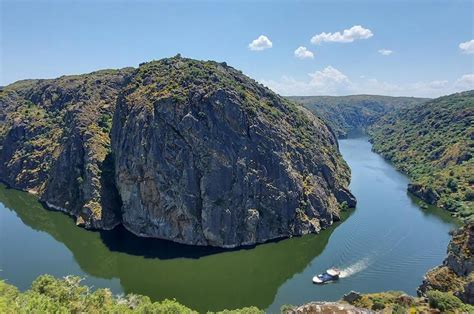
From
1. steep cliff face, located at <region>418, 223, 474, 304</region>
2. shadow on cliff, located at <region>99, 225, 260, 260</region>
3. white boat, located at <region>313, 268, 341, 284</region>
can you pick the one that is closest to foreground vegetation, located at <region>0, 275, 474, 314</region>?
steep cliff face, located at <region>418, 223, 474, 304</region>

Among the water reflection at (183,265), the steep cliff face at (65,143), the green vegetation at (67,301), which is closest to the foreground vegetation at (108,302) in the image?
the green vegetation at (67,301)

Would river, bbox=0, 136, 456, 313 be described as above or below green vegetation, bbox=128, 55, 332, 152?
below

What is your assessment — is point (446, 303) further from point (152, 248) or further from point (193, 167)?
point (193, 167)

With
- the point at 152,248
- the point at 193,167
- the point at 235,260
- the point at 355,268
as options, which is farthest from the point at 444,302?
the point at 193,167

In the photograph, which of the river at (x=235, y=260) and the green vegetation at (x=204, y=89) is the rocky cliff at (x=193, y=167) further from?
the river at (x=235, y=260)

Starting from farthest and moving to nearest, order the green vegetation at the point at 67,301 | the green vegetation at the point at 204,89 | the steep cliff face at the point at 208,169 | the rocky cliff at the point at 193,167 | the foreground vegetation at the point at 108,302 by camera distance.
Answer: the green vegetation at the point at 204,89
the rocky cliff at the point at 193,167
the steep cliff face at the point at 208,169
the foreground vegetation at the point at 108,302
the green vegetation at the point at 67,301

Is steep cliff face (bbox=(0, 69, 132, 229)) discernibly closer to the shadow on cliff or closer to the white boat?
the shadow on cliff

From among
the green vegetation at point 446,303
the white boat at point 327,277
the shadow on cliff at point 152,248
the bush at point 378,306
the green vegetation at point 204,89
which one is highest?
the green vegetation at point 204,89
